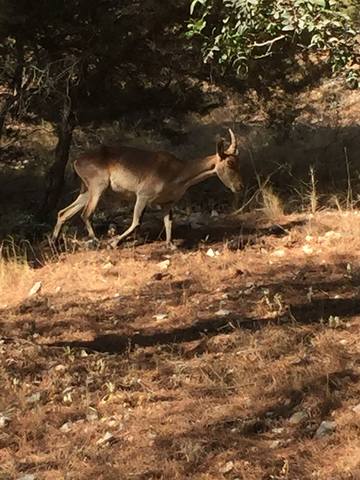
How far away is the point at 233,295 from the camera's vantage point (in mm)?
8156

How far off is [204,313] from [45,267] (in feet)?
9.99

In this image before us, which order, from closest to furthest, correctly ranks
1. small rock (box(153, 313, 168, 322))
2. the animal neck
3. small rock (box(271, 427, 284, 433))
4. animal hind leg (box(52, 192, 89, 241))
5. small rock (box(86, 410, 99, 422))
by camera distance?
small rock (box(271, 427, 284, 433)) → small rock (box(86, 410, 99, 422)) → small rock (box(153, 313, 168, 322)) → the animal neck → animal hind leg (box(52, 192, 89, 241))

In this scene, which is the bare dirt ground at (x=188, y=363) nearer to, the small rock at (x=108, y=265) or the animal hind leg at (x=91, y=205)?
the small rock at (x=108, y=265)

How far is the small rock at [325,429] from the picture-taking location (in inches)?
197

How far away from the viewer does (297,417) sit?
208 inches

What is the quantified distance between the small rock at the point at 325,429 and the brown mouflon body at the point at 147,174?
225 inches

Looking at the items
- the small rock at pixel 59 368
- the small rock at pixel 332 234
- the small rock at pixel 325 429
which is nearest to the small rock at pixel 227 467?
the small rock at pixel 325 429

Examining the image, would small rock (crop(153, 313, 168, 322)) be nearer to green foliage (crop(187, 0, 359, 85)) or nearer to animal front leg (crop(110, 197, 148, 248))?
green foliage (crop(187, 0, 359, 85))

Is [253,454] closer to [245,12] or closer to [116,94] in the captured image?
[245,12]

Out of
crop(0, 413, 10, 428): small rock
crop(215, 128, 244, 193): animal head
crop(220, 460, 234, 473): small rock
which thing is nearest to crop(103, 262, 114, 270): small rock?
crop(215, 128, 244, 193): animal head

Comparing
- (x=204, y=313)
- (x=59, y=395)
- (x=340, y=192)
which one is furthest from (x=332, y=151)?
(x=59, y=395)

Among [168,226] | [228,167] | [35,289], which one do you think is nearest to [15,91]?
[168,226]

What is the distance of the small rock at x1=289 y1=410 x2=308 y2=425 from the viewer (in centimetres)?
525

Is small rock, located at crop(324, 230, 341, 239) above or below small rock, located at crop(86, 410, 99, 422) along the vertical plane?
above
